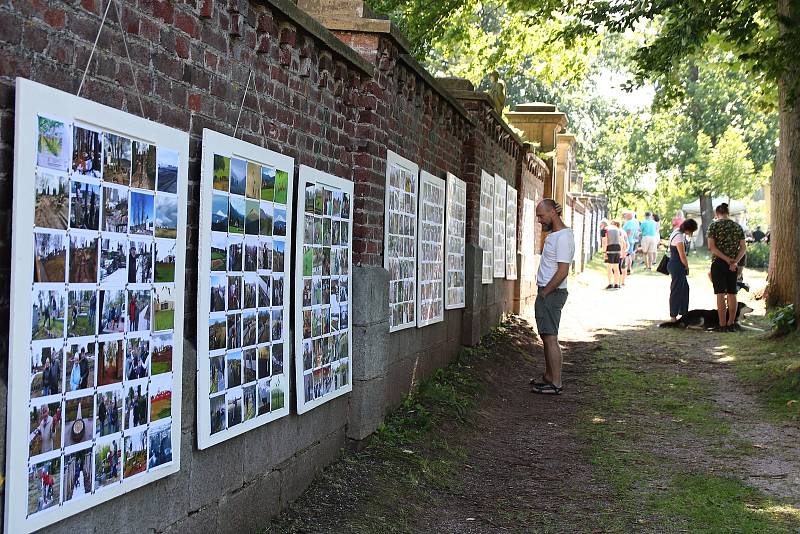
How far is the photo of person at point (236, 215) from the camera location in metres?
4.50

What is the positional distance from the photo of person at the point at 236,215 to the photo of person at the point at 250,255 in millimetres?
107

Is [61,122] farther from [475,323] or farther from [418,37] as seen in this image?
[418,37]

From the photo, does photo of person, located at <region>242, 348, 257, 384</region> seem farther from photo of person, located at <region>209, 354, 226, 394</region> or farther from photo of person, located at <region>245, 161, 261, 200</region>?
photo of person, located at <region>245, 161, 261, 200</region>

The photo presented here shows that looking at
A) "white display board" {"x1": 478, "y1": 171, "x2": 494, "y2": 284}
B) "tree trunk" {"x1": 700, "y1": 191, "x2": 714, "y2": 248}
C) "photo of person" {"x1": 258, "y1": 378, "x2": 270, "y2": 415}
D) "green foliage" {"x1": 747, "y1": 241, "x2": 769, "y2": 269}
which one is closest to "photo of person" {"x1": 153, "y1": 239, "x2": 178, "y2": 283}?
"photo of person" {"x1": 258, "y1": 378, "x2": 270, "y2": 415}

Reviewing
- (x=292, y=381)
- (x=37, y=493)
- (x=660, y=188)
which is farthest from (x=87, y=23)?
(x=660, y=188)

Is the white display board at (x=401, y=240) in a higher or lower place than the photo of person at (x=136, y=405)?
higher

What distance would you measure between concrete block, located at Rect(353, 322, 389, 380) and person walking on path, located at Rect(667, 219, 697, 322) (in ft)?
33.5

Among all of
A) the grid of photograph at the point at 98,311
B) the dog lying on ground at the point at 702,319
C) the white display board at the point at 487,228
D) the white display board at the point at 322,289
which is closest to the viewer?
the grid of photograph at the point at 98,311

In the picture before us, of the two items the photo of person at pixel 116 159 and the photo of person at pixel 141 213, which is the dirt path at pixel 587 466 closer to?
the photo of person at pixel 141 213

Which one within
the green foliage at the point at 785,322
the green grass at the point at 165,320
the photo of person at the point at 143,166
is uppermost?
the photo of person at the point at 143,166

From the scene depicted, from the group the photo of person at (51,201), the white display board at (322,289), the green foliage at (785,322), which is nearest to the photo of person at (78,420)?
the photo of person at (51,201)

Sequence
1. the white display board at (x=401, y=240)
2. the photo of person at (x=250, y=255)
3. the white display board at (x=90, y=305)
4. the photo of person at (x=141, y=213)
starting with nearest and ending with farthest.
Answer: the white display board at (x=90, y=305) < the photo of person at (x=141, y=213) < the photo of person at (x=250, y=255) < the white display board at (x=401, y=240)

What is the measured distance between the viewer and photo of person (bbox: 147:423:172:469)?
3.85 meters

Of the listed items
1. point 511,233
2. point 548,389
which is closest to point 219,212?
point 548,389
